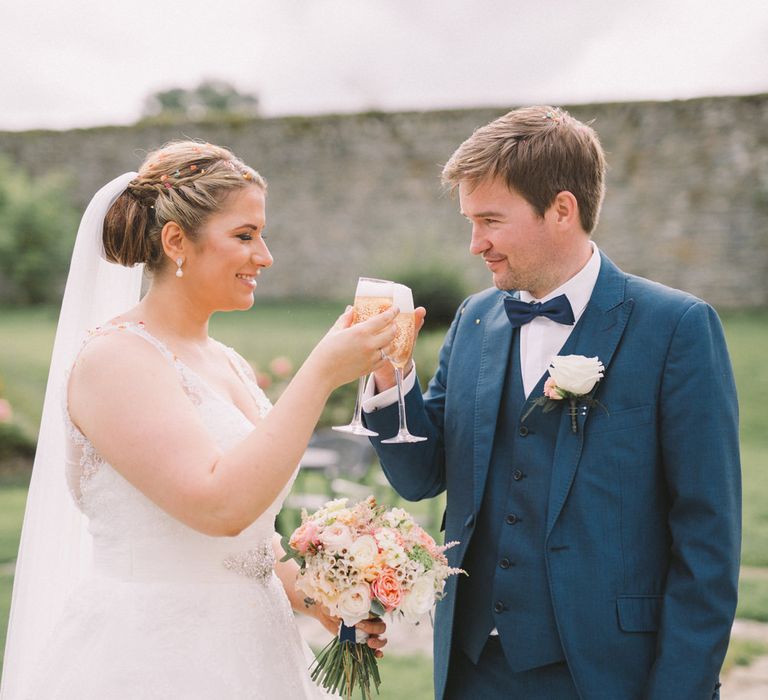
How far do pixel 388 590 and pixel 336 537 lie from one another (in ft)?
0.61

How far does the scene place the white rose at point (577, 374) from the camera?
2.09 meters

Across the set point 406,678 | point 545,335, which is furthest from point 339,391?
point 545,335

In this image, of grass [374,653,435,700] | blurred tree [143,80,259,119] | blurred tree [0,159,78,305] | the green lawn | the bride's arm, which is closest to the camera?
the bride's arm

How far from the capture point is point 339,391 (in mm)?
10023

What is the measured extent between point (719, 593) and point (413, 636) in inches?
133

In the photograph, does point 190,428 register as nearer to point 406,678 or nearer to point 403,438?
point 403,438

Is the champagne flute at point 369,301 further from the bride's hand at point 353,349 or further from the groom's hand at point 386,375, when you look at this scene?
the groom's hand at point 386,375

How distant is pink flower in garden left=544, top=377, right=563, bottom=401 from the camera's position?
2.12 metres

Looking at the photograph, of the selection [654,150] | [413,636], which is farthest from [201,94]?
[413,636]

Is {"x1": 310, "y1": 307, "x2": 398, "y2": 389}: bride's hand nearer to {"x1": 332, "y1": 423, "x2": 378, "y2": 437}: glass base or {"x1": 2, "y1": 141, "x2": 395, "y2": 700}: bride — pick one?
{"x1": 2, "y1": 141, "x2": 395, "y2": 700}: bride

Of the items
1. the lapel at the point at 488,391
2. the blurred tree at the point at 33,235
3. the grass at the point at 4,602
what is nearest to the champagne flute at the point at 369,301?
the lapel at the point at 488,391

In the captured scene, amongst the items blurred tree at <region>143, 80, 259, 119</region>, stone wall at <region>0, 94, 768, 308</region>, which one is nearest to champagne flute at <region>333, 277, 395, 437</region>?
stone wall at <region>0, 94, 768, 308</region>

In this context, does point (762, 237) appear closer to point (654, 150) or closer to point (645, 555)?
point (654, 150)

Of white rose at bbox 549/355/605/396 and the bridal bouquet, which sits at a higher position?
white rose at bbox 549/355/605/396
